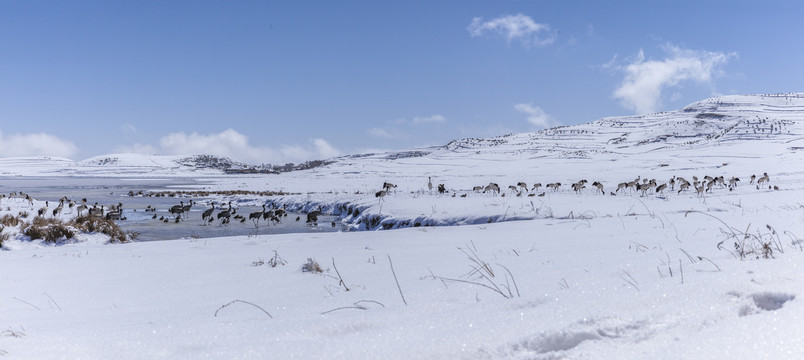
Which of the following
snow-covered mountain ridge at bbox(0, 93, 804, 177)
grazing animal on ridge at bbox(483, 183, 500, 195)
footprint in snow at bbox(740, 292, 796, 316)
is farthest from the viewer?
snow-covered mountain ridge at bbox(0, 93, 804, 177)

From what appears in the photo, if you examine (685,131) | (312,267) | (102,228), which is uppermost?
(685,131)

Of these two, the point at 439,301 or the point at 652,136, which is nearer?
the point at 439,301

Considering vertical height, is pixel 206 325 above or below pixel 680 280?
below

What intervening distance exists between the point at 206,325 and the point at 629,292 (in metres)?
1.86

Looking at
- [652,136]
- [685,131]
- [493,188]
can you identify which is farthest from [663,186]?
[652,136]

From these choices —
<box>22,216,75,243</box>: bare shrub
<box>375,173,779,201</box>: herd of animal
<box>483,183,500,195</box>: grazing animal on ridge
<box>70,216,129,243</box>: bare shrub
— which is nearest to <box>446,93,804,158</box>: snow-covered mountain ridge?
<box>375,173,779,201</box>: herd of animal

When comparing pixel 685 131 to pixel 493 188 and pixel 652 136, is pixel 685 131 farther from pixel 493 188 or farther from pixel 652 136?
pixel 493 188

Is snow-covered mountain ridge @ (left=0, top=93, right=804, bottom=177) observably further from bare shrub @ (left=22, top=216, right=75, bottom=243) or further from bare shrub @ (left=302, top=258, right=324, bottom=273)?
bare shrub @ (left=22, top=216, right=75, bottom=243)

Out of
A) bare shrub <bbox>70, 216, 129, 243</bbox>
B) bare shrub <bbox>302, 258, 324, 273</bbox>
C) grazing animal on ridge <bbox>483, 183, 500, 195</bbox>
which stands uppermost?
grazing animal on ridge <bbox>483, 183, 500, 195</bbox>

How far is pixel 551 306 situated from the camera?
75.7 inches

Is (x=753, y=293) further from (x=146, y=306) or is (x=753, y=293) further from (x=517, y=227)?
(x=517, y=227)

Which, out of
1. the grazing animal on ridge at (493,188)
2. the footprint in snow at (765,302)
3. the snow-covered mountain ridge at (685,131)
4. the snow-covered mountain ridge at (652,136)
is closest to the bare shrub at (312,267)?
the footprint in snow at (765,302)

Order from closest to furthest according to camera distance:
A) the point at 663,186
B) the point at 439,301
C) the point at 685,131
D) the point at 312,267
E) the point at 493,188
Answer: the point at 439,301 → the point at 312,267 → the point at 663,186 → the point at 493,188 → the point at 685,131

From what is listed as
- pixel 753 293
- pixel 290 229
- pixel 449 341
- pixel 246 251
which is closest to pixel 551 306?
pixel 449 341
